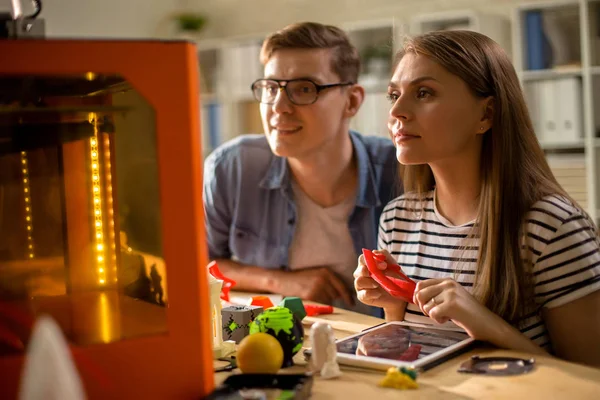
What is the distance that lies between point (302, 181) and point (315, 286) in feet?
1.28

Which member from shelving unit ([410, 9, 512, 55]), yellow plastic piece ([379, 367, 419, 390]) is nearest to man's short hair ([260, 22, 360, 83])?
yellow plastic piece ([379, 367, 419, 390])

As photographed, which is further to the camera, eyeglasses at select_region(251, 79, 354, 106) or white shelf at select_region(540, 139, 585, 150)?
white shelf at select_region(540, 139, 585, 150)

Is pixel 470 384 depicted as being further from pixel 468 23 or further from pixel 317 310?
pixel 468 23

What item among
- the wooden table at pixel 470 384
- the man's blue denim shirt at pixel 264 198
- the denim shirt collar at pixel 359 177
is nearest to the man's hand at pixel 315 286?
the man's blue denim shirt at pixel 264 198

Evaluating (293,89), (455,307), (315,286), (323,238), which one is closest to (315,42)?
(293,89)

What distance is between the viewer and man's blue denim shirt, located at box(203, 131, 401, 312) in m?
2.20

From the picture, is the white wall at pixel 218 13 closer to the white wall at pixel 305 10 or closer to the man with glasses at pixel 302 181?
the white wall at pixel 305 10

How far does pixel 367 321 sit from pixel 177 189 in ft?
2.50

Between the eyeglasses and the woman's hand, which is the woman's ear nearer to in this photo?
the woman's hand

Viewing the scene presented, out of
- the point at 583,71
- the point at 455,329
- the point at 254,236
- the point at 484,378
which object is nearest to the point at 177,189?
the point at 484,378

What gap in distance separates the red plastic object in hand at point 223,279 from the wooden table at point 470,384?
29 cm

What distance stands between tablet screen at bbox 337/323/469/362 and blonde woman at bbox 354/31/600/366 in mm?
50

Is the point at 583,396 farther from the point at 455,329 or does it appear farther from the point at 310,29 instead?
the point at 310,29

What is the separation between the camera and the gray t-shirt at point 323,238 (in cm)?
218
